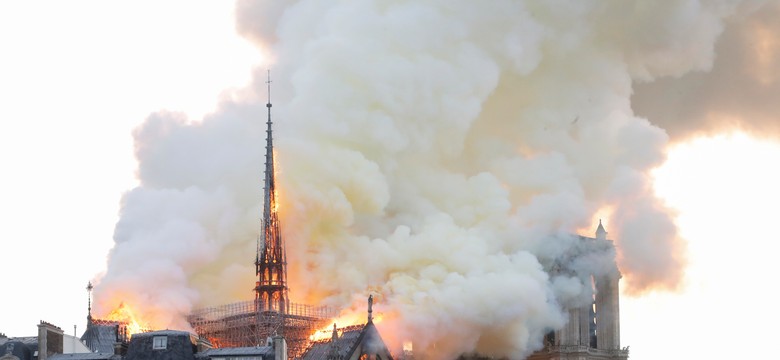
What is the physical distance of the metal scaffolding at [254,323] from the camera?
11512 cm

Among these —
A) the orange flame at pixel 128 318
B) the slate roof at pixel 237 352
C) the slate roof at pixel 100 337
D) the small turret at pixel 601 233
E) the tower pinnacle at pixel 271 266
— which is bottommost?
the slate roof at pixel 237 352

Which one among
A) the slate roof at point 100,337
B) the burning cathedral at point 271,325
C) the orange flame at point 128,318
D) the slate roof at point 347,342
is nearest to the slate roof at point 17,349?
the burning cathedral at point 271,325

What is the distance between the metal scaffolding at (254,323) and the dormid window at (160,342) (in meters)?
18.3

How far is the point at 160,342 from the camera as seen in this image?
95812 mm

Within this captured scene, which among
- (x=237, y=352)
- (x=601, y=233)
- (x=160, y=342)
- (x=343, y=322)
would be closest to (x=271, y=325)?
(x=343, y=322)

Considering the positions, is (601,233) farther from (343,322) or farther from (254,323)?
(254,323)

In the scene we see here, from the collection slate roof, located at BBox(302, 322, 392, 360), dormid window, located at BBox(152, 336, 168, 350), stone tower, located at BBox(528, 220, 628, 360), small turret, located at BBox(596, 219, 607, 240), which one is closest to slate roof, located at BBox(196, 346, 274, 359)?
dormid window, located at BBox(152, 336, 168, 350)

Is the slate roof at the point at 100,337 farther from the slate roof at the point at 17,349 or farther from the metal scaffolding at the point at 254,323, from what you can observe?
the slate roof at the point at 17,349

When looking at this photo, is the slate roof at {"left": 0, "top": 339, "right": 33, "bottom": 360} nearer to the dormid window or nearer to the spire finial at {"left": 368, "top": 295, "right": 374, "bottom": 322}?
the dormid window

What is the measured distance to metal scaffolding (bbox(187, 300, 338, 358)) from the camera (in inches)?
4532

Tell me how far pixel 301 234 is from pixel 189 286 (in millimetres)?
8227

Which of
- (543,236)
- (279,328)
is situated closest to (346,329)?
(279,328)

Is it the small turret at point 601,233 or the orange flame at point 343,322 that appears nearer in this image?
the orange flame at point 343,322

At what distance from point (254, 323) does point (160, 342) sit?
67.1ft
